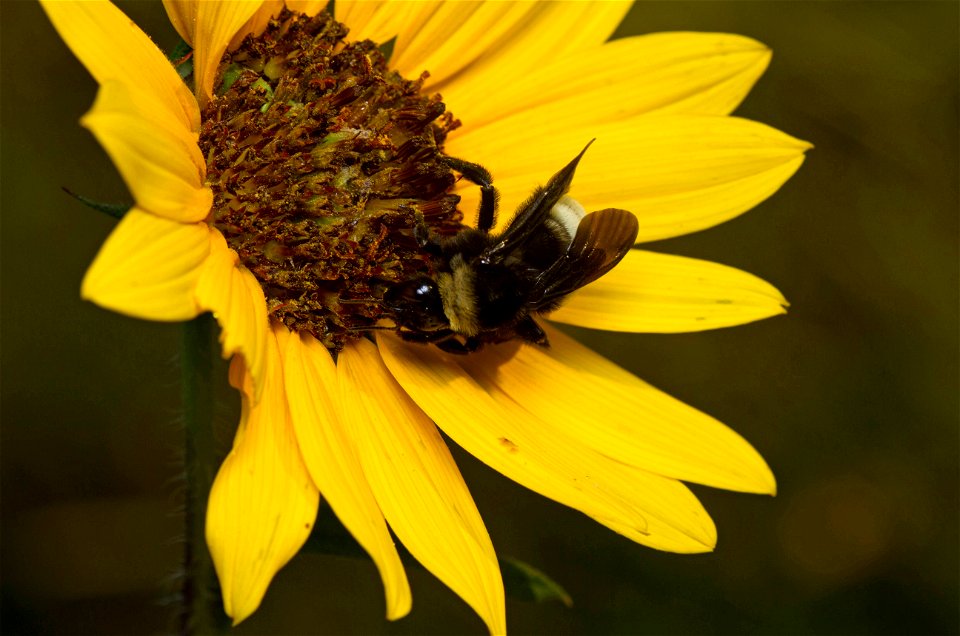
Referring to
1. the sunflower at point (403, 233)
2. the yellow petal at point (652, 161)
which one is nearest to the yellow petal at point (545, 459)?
the sunflower at point (403, 233)

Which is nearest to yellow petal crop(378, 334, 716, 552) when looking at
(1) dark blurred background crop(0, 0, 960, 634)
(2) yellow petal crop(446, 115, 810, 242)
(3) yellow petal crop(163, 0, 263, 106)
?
(2) yellow petal crop(446, 115, 810, 242)

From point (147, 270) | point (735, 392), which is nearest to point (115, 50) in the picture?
point (147, 270)

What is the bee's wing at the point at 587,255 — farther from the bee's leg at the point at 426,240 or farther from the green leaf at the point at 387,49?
the green leaf at the point at 387,49

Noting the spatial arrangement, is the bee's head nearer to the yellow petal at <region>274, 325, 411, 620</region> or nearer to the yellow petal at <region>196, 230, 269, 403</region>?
the yellow petal at <region>274, 325, 411, 620</region>

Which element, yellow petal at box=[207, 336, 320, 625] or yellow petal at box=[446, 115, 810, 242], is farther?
yellow petal at box=[446, 115, 810, 242]

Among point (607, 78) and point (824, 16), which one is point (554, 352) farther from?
point (824, 16)

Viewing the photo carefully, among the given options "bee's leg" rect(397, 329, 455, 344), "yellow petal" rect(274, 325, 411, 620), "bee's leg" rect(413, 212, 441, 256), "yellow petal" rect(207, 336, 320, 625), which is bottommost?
"yellow petal" rect(207, 336, 320, 625)

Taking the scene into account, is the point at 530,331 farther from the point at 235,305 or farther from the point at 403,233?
the point at 235,305
